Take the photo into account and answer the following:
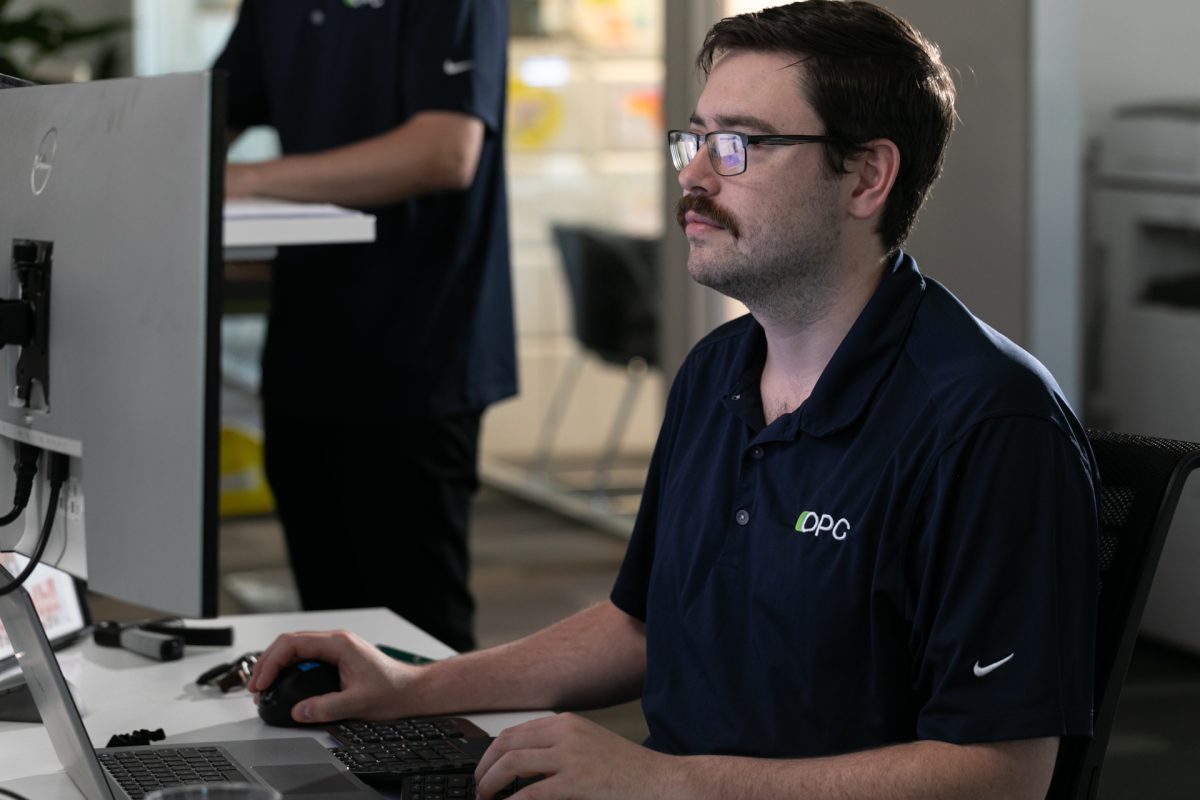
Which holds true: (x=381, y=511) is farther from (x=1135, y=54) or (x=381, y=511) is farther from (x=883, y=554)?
(x=1135, y=54)

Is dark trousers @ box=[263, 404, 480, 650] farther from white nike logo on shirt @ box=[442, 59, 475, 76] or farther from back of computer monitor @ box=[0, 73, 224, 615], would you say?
back of computer monitor @ box=[0, 73, 224, 615]

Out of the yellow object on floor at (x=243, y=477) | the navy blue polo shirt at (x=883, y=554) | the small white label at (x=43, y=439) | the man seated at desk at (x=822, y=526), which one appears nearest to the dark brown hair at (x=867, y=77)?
the man seated at desk at (x=822, y=526)

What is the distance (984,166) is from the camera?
3.24m

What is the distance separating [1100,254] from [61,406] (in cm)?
244

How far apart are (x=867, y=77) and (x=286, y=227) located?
41.8 inches

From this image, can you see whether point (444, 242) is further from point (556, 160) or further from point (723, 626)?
point (556, 160)

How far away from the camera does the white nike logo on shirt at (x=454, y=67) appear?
8.85ft

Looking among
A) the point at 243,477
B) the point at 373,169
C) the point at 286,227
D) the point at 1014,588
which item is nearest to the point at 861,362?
the point at 1014,588

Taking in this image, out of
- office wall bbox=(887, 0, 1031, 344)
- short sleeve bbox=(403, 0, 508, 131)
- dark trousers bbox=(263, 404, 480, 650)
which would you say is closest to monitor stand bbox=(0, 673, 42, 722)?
dark trousers bbox=(263, 404, 480, 650)

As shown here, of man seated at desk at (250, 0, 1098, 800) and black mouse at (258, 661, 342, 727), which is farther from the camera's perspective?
black mouse at (258, 661, 342, 727)

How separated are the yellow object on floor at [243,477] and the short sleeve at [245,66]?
10.4 feet

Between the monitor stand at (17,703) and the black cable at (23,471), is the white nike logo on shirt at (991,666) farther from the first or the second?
the monitor stand at (17,703)

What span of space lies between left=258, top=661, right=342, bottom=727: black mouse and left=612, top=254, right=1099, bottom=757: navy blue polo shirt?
30 cm

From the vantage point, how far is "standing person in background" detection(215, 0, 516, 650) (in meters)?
2.69
